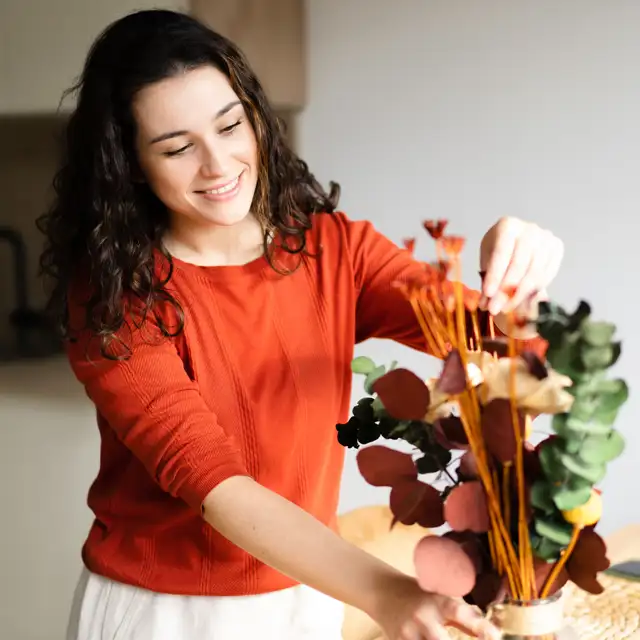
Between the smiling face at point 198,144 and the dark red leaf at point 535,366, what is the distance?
19.4 inches

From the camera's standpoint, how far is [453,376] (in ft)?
2.42

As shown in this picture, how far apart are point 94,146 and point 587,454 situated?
2.41 feet

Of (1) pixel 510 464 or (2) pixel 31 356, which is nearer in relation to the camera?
(1) pixel 510 464

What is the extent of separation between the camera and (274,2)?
7.25 ft

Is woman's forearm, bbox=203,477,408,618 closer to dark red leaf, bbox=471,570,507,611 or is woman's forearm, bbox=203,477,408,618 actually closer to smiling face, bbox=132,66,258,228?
dark red leaf, bbox=471,570,507,611

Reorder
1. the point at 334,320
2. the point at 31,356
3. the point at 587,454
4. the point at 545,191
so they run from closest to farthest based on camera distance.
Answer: the point at 587,454, the point at 334,320, the point at 545,191, the point at 31,356

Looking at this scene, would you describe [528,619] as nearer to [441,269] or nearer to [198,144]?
[441,269]

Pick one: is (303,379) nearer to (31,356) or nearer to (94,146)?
(94,146)

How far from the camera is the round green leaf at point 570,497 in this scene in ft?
2.36

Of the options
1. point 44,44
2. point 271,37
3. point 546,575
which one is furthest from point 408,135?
point 546,575

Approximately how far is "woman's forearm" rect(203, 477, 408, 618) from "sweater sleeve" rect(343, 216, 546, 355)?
0.37m

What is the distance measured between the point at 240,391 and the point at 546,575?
493mm

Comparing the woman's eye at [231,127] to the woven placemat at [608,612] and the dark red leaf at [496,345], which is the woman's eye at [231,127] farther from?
the woven placemat at [608,612]

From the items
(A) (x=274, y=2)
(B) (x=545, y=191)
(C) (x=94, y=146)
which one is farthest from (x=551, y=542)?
(A) (x=274, y=2)
